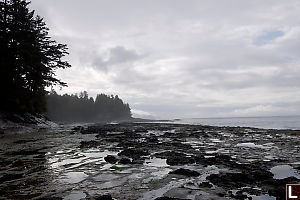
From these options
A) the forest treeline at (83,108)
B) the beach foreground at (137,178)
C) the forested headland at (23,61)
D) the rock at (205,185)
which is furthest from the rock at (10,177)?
the forest treeline at (83,108)

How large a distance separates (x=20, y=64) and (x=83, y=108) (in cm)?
9103

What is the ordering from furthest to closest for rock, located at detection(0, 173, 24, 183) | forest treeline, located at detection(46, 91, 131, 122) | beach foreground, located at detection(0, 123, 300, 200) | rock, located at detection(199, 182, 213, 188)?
forest treeline, located at detection(46, 91, 131, 122) < rock, located at detection(0, 173, 24, 183) < rock, located at detection(199, 182, 213, 188) < beach foreground, located at detection(0, 123, 300, 200)

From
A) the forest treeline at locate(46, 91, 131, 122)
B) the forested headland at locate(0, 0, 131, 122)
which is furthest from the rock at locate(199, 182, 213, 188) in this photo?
the forest treeline at locate(46, 91, 131, 122)

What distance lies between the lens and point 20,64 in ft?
92.8

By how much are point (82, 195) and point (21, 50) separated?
27.6m

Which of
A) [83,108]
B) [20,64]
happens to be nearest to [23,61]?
[20,64]

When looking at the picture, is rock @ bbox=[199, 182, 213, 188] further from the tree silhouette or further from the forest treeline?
the forest treeline

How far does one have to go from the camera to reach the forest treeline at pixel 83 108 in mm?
102250

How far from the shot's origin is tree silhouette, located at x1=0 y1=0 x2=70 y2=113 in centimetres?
2714

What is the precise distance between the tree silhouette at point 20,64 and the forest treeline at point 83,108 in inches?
2239

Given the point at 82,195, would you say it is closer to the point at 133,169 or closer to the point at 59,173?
the point at 59,173

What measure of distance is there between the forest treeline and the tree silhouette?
187 ft

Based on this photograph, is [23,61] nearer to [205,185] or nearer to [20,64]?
[20,64]

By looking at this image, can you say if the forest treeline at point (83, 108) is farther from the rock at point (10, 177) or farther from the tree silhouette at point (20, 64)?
the rock at point (10, 177)
